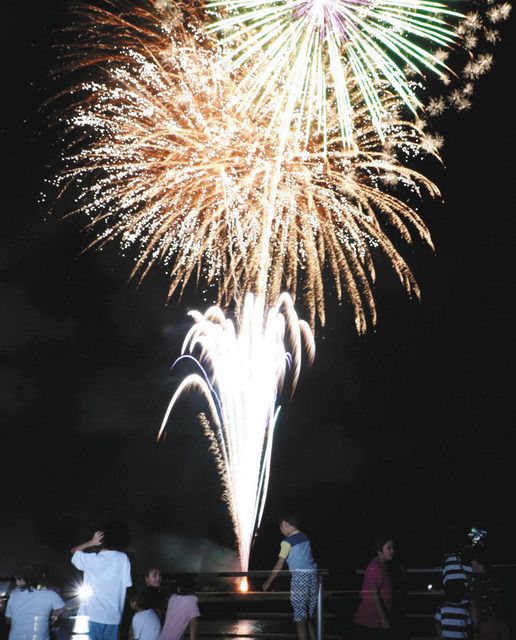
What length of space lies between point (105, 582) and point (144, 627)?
0.88 meters

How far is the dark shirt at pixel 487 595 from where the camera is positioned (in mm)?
6879

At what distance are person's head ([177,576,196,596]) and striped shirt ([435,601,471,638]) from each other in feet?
7.92

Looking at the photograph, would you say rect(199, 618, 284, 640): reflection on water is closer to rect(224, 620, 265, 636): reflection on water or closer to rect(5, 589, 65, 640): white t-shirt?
rect(224, 620, 265, 636): reflection on water

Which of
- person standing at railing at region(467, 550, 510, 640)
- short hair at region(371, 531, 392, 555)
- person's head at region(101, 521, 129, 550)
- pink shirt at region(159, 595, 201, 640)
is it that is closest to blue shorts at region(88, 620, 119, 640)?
person's head at region(101, 521, 129, 550)

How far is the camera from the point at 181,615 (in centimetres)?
730

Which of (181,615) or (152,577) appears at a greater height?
(152,577)

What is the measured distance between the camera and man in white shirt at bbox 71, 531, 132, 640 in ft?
20.1

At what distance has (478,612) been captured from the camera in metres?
→ 6.91

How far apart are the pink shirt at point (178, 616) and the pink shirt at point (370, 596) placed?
159 cm

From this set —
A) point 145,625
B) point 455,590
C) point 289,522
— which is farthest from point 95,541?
point 455,590

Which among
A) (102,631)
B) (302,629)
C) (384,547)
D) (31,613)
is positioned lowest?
(302,629)

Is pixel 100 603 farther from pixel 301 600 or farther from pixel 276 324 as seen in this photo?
pixel 276 324

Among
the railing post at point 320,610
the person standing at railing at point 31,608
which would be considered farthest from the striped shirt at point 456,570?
the person standing at railing at point 31,608

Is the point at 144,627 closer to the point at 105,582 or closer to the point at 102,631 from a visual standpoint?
the point at 102,631
